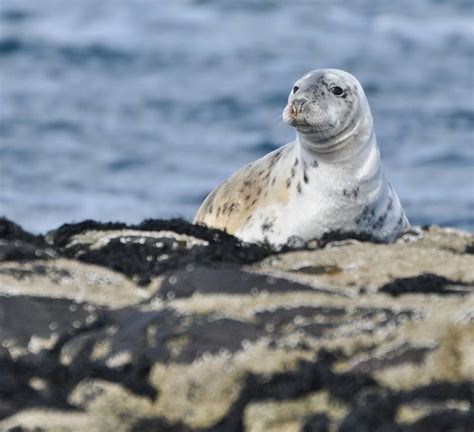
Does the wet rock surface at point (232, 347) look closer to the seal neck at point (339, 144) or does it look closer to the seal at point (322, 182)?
the seal at point (322, 182)

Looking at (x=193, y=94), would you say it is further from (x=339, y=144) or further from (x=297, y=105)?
(x=297, y=105)

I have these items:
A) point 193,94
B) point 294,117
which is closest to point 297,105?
point 294,117

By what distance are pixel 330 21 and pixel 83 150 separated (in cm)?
859

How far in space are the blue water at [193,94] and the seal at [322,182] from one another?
8.54 m

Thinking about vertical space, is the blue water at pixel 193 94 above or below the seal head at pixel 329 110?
above

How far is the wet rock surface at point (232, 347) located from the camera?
5371 millimetres

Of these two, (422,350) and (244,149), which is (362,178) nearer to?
(422,350)

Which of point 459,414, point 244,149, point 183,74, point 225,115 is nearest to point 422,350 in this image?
point 459,414

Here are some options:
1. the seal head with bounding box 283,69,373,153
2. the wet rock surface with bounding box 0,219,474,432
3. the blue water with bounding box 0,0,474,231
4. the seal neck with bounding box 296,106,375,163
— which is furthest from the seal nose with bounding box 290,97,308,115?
the blue water with bounding box 0,0,474,231

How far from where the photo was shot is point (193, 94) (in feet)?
82.2

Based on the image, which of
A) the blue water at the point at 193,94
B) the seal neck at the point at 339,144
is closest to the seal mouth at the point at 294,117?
the seal neck at the point at 339,144

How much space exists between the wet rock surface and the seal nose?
1.92 meters

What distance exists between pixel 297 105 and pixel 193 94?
658 inches

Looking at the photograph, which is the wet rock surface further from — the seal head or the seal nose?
the seal head
